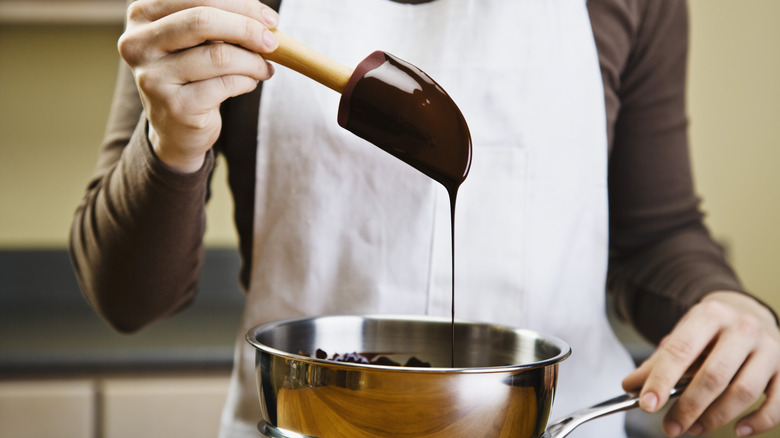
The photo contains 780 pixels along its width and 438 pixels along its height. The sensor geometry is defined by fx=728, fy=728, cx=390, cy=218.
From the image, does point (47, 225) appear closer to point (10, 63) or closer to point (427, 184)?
point (10, 63)

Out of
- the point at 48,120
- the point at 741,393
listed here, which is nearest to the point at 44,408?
the point at 48,120

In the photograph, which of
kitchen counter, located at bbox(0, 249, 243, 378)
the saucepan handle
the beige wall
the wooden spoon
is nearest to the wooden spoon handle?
the wooden spoon

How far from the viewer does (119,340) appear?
153 centimetres

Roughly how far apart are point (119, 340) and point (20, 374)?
0.20 metres

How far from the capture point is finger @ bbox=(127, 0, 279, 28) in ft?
1.61

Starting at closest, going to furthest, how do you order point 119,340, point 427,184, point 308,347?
point 308,347 < point 427,184 < point 119,340

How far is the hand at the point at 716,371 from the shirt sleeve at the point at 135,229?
407 mm

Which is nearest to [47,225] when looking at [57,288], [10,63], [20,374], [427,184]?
[57,288]

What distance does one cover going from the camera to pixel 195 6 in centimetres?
49

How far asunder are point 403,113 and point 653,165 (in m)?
0.47

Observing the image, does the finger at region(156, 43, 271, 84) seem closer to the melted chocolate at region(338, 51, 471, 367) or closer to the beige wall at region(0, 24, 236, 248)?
the melted chocolate at region(338, 51, 471, 367)

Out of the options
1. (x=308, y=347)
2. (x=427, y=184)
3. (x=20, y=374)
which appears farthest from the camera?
A: (x=20, y=374)

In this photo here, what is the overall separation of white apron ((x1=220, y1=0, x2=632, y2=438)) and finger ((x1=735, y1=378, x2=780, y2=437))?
149 millimetres

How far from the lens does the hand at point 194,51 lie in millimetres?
479
